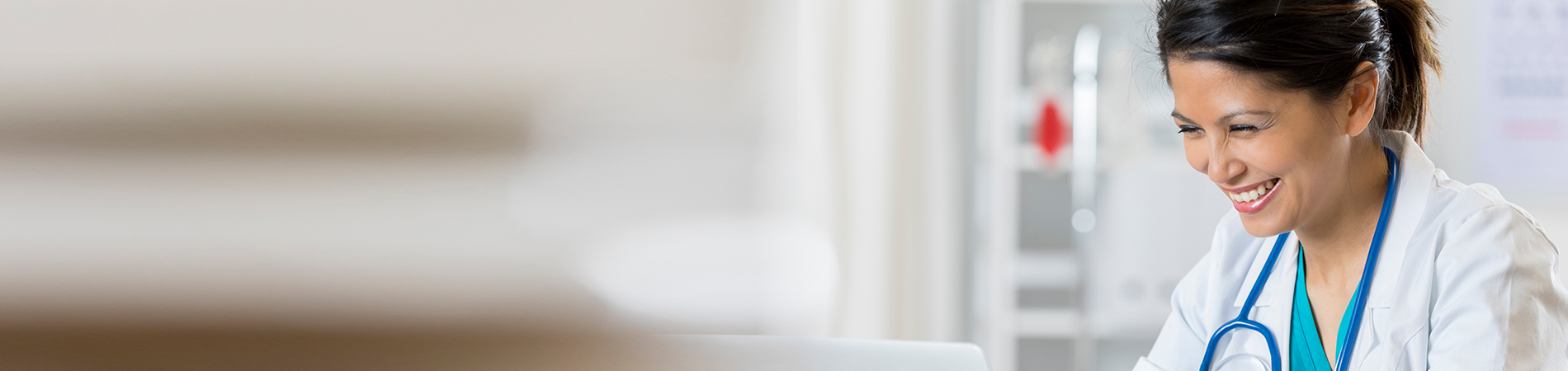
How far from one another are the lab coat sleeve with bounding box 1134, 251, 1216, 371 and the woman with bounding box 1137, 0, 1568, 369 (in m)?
0.04

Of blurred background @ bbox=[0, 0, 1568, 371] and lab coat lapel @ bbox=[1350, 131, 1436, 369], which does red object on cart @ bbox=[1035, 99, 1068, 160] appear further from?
blurred background @ bbox=[0, 0, 1568, 371]

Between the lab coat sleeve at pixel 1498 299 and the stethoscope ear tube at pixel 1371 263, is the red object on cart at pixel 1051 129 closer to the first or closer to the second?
the stethoscope ear tube at pixel 1371 263

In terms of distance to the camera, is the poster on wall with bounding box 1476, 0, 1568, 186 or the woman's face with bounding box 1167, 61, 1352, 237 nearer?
the woman's face with bounding box 1167, 61, 1352, 237

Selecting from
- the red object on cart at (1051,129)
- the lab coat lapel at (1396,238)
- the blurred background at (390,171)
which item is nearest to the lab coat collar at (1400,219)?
the lab coat lapel at (1396,238)

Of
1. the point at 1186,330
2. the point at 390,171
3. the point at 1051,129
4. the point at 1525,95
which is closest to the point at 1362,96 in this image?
the point at 1186,330

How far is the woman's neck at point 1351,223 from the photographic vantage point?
85 cm

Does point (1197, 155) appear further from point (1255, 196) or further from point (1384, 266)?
point (1384, 266)

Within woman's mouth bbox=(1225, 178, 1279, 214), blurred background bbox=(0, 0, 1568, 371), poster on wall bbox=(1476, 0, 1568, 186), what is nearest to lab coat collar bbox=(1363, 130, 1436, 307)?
woman's mouth bbox=(1225, 178, 1279, 214)

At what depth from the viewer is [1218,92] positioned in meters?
0.75

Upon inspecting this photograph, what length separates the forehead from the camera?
74 centimetres

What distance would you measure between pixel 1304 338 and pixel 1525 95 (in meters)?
2.03

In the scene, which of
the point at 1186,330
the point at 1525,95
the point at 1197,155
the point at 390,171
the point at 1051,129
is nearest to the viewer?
the point at 390,171

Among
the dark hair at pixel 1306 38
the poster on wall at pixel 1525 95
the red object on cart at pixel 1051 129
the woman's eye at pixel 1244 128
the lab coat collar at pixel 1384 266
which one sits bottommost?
the lab coat collar at pixel 1384 266

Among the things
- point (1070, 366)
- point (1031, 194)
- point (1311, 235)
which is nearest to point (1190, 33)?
point (1311, 235)
